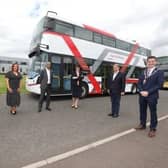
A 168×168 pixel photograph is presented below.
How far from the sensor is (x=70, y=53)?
35.9ft

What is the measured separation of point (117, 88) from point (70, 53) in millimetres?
4806

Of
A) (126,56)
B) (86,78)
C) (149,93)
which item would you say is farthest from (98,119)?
(126,56)

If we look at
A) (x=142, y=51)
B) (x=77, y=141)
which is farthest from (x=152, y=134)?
(x=142, y=51)

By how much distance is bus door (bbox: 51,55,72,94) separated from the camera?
10281 millimetres

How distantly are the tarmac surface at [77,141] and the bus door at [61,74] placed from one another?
3.74 meters

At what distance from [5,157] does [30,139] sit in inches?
38.5

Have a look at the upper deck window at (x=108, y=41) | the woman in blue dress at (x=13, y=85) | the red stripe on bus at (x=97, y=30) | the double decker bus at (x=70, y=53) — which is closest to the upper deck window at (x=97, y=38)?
the double decker bus at (x=70, y=53)

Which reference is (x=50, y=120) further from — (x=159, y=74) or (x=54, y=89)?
(x=54, y=89)

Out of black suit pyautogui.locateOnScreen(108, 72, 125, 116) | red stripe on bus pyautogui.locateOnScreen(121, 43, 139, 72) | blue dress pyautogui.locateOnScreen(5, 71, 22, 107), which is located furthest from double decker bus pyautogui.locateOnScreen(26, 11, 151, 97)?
black suit pyautogui.locateOnScreen(108, 72, 125, 116)

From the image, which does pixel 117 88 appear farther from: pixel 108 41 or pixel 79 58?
pixel 108 41

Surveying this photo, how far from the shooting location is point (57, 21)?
1053 centimetres

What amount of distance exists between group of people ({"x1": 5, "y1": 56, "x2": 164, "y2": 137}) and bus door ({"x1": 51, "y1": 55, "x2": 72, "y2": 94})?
2.03 meters

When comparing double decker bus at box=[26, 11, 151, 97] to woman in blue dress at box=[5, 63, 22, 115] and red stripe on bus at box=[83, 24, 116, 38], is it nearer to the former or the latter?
red stripe on bus at box=[83, 24, 116, 38]

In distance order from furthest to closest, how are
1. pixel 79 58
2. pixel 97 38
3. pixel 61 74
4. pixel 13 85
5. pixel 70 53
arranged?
pixel 97 38, pixel 79 58, pixel 70 53, pixel 61 74, pixel 13 85
